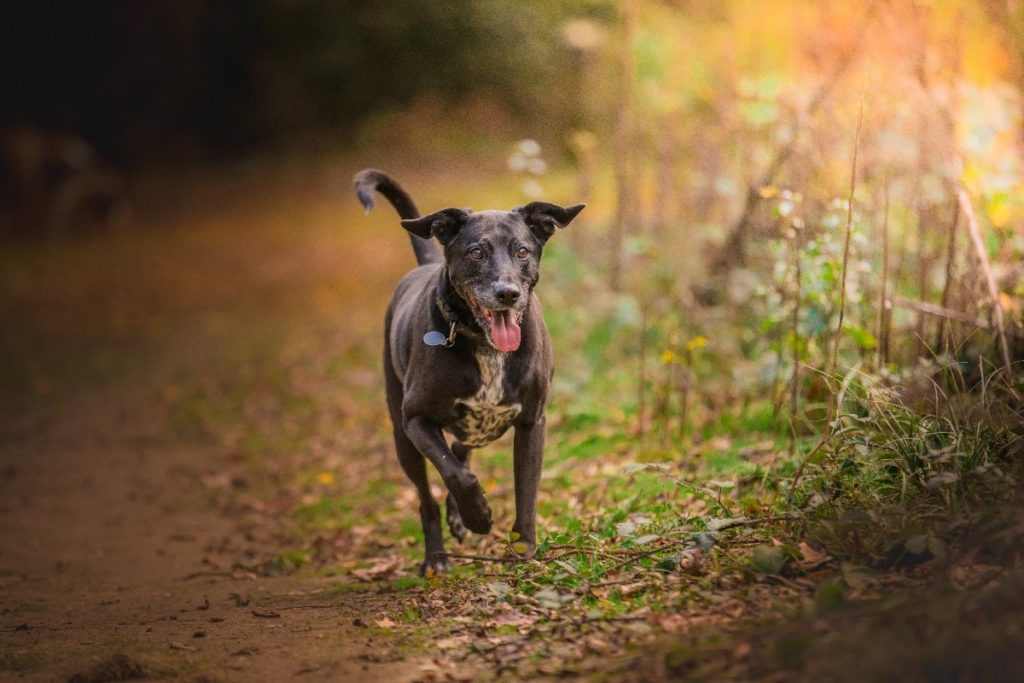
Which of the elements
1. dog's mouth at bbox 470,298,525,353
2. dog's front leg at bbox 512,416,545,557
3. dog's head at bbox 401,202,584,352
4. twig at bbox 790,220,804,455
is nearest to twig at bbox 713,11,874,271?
twig at bbox 790,220,804,455

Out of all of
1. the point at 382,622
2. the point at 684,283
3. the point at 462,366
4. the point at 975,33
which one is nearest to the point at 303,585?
the point at 382,622

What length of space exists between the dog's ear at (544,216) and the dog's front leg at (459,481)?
118 cm

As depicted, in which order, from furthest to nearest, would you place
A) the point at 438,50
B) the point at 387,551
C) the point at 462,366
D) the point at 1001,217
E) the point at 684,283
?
the point at 438,50
the point at 684,283
the point at 1001,217
the point at 387,551
the point at 462,366

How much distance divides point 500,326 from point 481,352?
28 centimetres

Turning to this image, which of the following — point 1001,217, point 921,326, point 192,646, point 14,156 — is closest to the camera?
point 192,646

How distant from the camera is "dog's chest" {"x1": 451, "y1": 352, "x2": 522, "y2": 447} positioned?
5.42 meters

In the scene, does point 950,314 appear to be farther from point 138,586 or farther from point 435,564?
point 138,586

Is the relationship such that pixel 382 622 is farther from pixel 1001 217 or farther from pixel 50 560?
pixel 1001 217

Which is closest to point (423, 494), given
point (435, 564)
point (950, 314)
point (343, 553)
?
point (435, 564)

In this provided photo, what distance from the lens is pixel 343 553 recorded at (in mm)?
6859

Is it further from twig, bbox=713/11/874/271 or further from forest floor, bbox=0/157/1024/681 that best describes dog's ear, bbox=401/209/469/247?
twig, bbox=713/11/874/271

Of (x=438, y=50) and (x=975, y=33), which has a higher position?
(x=438, y=50)

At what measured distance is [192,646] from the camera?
4.77m

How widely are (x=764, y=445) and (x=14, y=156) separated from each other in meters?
25.4
